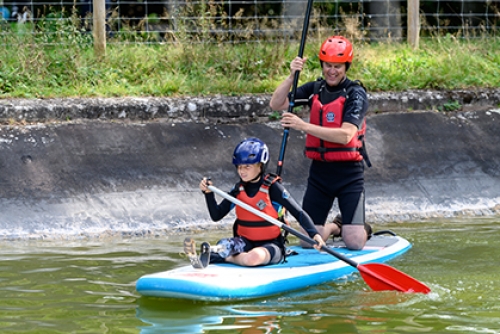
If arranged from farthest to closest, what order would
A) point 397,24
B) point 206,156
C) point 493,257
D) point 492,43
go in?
point 397,24
point 492,43
point 206,156
point 493,257

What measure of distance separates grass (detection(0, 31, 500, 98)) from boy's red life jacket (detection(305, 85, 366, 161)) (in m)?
3.73

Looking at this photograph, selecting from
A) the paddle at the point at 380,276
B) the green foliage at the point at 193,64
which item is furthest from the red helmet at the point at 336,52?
the green foliage at the point at 193,64

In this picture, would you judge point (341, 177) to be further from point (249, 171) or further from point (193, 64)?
point (193, 64)

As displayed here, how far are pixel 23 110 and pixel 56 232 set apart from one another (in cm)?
196

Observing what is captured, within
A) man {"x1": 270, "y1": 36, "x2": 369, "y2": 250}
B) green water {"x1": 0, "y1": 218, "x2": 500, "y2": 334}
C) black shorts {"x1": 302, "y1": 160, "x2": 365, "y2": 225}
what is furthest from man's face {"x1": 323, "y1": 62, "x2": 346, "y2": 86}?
green water {"x1": 0, "y1": 218, "x2": 500, "y2": 334}

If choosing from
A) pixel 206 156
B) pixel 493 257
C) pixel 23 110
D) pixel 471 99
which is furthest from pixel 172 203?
pixel 471 99

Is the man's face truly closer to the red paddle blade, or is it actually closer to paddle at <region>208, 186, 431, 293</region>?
paddle at <region>208, 186, 431, 293</region>

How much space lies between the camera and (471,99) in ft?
38.7

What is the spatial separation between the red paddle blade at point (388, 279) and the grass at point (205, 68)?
4.99m

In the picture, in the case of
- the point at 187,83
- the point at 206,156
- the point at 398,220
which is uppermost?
the point at 187,83

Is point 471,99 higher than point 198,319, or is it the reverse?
point 471,99

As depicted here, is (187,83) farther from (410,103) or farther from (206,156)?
(410,103)

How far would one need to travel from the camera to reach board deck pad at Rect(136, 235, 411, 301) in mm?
6242

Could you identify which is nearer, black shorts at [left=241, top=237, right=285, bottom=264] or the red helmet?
black shorts at [left=241, top=237, right=285, bottom=264]
